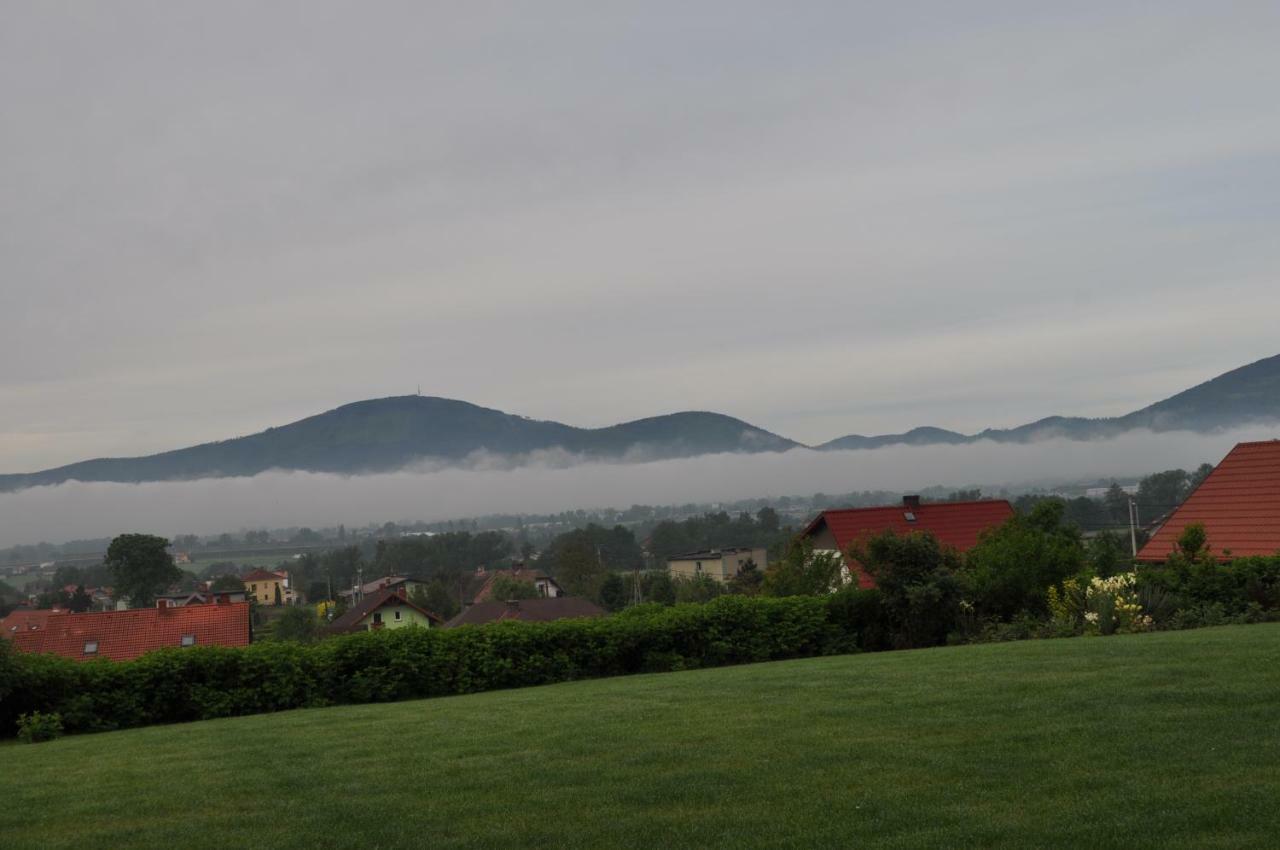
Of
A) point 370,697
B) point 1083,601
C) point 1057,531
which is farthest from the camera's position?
point 1057,531

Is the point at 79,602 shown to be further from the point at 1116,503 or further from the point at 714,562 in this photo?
the point at 1116,503

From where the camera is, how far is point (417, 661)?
1714 cm

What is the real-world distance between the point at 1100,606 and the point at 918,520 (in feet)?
78.4

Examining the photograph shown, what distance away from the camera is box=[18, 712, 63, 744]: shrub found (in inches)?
572

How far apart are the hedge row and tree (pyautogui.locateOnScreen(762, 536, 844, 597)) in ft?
17.9

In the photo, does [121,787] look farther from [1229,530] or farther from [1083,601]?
[1229,530]

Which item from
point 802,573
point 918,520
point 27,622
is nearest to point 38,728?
point 802,573

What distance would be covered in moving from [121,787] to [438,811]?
3.46m

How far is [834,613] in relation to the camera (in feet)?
65.9

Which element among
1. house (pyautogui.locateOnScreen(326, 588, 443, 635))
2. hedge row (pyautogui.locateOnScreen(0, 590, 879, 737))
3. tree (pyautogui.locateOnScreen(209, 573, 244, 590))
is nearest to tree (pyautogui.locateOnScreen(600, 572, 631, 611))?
house (pyautogui.locateOnScreen(326, 588, 443, 635))

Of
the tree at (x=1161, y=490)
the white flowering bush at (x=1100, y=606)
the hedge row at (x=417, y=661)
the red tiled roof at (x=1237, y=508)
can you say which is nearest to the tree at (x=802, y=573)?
the hedge row at (x=417, y=661)

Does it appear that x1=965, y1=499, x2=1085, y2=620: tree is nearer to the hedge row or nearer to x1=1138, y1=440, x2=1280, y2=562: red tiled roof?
the hedge row

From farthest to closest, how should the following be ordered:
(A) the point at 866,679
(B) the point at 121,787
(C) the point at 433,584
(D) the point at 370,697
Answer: (C) the point at 433,584, (D) the point at 370,697, (A) the point at 866,679, (B) the point at 121,787

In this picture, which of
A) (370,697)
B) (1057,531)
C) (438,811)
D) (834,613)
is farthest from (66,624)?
(438,811)
